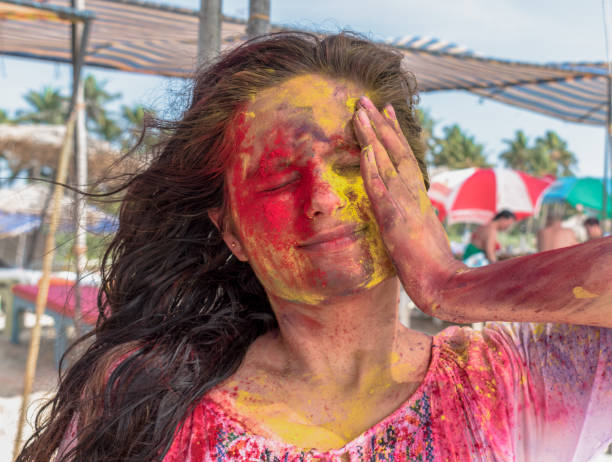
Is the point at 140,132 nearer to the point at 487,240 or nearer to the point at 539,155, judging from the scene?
the point at 487,240

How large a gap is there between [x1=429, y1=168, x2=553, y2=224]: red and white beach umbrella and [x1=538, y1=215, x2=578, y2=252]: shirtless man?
134cm

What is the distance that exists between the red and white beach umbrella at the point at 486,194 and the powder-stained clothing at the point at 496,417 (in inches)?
295

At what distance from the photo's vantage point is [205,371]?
1.23m

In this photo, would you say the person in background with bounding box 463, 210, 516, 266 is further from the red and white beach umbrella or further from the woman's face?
the woman's face

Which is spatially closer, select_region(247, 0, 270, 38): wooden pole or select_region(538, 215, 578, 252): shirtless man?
select_region(247, 0, 270, 38): wooden pole

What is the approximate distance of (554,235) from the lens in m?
6.82

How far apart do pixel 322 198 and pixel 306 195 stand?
0.04 meters

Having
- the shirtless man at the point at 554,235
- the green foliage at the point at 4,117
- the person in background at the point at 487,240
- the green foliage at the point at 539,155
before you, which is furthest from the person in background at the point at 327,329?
the green foliage at the point at 539,155

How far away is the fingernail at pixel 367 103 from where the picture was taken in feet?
3.57

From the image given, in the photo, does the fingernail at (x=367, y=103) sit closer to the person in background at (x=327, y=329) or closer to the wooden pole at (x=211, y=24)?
the person in background at (x=327, y=329)

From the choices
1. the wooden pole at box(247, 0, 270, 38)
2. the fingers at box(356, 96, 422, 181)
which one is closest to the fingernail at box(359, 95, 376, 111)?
the fingers at box(356, 96, 422, 181)

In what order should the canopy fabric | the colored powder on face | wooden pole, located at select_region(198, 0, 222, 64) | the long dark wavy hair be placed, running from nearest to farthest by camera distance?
the colored powder on face < the long dark wavy hair < wooden pole, located at select_region(198, 0, 222, 64) < the canopy fabric

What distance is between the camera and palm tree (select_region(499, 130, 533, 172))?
156 ft

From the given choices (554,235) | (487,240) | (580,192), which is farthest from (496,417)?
(580,192)
